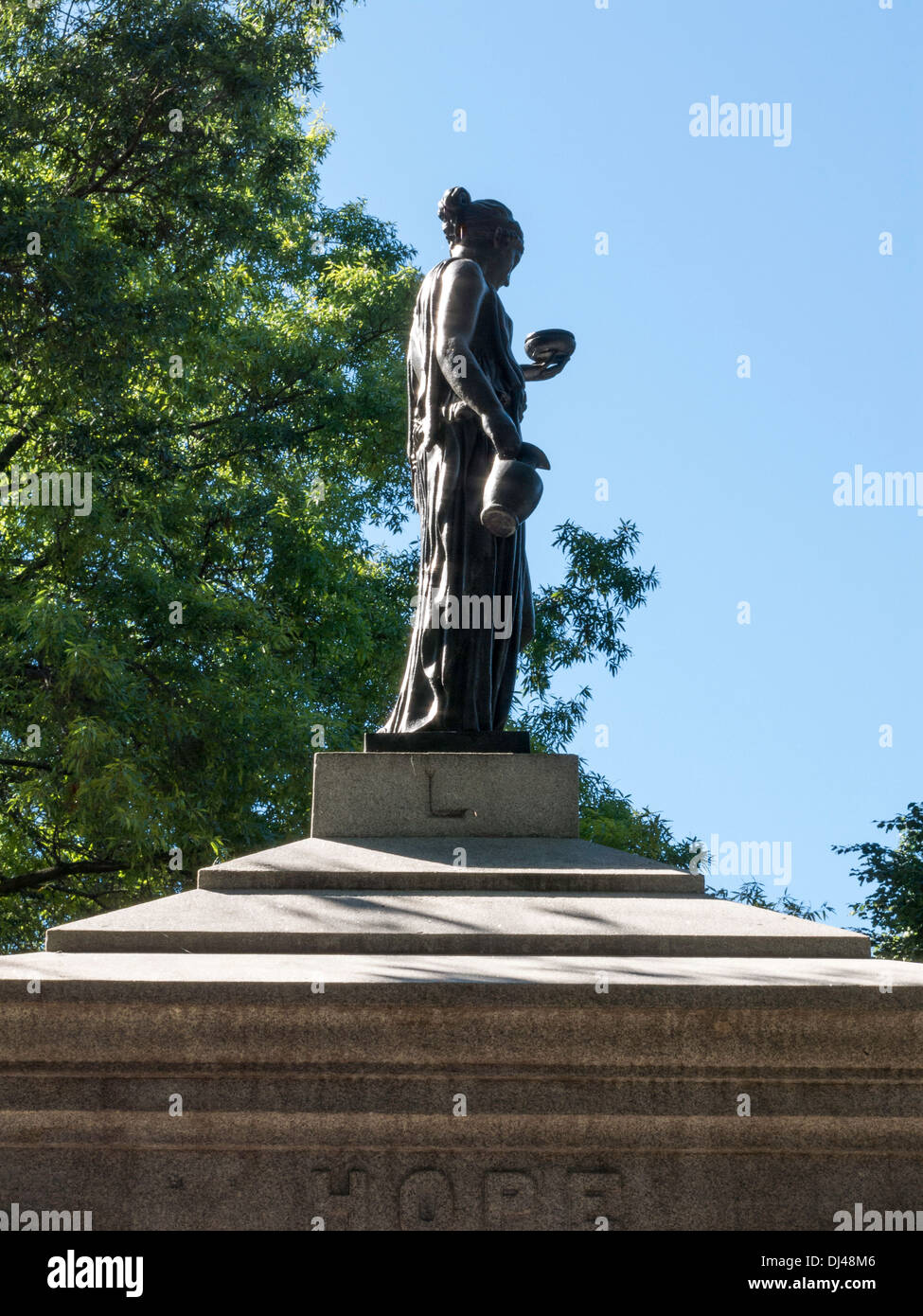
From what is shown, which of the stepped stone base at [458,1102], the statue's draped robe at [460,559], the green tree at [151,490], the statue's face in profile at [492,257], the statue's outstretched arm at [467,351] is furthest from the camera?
the green tree at [151,490]

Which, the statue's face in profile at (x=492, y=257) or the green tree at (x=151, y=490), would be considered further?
the green tree at (x=151, y=490)

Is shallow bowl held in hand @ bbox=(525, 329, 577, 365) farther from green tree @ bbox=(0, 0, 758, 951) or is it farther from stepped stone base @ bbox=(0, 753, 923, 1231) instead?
green tree @ bbox=(0, 0, 758, 951)

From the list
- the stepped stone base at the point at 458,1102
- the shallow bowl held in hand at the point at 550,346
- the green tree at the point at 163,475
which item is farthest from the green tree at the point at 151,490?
the stepped stone base at the point at 458,1102

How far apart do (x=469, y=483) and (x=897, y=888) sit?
14.3m

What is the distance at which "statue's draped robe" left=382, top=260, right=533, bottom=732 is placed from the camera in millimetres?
6746

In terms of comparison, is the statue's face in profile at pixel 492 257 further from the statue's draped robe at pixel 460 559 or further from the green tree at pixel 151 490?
the green tree at pixel 151 490

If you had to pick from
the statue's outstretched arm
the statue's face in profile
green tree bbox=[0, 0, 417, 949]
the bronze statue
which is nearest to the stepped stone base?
the bronze statue

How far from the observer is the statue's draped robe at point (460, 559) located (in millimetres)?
6746

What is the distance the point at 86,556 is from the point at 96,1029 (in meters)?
11.2

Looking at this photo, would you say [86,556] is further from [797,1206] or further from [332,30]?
[797,1206]

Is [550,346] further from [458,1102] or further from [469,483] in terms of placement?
[458,1102]

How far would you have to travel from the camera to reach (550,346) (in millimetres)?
7586

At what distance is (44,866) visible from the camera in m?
15.4

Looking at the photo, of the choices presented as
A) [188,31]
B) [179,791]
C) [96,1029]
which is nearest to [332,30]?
[188,31]
